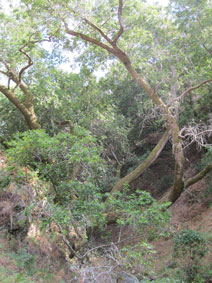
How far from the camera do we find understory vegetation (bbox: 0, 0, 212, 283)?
19.8 feet

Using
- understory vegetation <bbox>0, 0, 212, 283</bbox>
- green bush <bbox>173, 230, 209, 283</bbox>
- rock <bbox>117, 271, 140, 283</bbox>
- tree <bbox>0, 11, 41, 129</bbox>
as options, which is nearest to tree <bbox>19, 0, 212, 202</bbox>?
understory vegetation <bbox>0, 0, 212, 283</bbox>

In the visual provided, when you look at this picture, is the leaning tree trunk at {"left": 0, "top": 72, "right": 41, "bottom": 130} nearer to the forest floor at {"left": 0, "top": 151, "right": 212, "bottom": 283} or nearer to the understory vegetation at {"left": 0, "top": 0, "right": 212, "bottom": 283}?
the understory vegetation at {"left": 0, "top": 0, "right": 212, "bottom": 283}

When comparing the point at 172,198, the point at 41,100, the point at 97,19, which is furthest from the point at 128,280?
the point at 97,19

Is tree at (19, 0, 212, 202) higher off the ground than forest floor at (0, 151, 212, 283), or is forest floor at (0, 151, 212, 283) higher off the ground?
tree at (19, 0, 212, 202)

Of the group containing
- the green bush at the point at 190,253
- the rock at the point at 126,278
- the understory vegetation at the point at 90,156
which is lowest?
the green bush at the point at 190,253

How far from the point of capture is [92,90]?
1186cm

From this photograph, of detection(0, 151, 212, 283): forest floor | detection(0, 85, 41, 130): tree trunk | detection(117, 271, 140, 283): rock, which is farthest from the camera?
detection(0, 85, 41, 130): tree trunk

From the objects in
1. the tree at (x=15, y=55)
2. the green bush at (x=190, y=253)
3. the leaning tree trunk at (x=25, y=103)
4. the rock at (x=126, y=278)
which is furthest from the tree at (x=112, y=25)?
the rock at (x=126, y=278)

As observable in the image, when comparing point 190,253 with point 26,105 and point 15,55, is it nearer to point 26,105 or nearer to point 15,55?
point 26,105

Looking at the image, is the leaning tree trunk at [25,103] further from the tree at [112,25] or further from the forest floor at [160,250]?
the tree at [112,25]

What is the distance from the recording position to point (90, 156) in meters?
6.64

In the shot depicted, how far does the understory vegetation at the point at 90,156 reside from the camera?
603 cm

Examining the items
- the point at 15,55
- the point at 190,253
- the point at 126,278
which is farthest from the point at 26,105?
the point at 190,253

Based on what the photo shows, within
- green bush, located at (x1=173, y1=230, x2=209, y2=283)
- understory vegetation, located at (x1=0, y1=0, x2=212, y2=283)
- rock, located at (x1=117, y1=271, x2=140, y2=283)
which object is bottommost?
green bush, located at (x1=173, y1=230, x2=209, y2=283)
